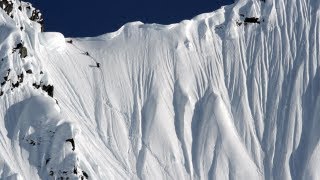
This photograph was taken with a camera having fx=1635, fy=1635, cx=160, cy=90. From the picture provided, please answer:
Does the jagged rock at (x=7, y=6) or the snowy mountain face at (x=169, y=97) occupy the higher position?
the jagged rock at (x=7, y=6)

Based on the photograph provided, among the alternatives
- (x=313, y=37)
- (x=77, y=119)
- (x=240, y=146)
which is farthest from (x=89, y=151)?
(x=313, y=37)

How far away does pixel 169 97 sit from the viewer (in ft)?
421

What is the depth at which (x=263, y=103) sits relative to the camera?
130 meters

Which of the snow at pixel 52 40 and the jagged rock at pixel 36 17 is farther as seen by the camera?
the jagged rock at pixel 36 17

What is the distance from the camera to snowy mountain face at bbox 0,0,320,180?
117625mm

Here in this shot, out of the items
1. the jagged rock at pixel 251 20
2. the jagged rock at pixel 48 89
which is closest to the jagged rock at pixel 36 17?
the jagged rock at pixel 48 89

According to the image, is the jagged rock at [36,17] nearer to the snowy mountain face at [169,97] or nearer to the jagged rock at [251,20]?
the snowy mountain face at [169,97]

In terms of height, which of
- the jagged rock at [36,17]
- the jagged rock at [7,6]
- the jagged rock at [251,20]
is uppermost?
the jagged rock at [7,6]

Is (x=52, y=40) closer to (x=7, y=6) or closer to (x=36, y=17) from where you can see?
(x=36, y=17)

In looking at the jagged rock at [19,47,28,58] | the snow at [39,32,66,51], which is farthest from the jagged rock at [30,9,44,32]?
the jagged rock at [19,47,28,58]

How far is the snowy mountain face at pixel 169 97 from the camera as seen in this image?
118 metres

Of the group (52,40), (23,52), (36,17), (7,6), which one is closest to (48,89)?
(23,52)

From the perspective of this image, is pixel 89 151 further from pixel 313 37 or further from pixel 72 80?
pixel 313 37

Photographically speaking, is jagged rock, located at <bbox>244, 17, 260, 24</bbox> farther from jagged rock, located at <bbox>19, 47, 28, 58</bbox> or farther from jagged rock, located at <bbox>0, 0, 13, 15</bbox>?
jagged rock, located at <bbox>19, 47, 28, 58</bbox>
